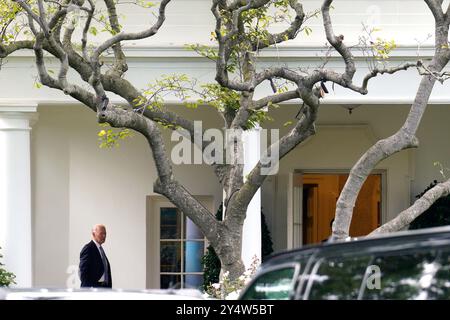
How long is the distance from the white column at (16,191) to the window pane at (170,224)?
3284 millimetres

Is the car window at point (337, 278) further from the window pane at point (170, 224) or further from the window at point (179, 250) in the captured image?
the window pane at point (170, 224)

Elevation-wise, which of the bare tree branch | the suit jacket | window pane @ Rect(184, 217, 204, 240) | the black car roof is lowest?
the black car roof

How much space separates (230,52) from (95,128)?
5734mm

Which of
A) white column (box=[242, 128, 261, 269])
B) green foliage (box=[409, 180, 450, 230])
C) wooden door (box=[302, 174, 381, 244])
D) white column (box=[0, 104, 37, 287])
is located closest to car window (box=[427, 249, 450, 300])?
white column (box=[242, 128, 261, 269])

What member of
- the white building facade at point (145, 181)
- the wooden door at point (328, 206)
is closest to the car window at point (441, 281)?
the white building facade at point (145, 181)

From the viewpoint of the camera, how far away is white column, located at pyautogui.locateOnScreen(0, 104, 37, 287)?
1451 cm

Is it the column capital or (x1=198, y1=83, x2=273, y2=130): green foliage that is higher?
the column capital

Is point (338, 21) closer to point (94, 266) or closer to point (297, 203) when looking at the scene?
point (297, 203)

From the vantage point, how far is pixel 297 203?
17078 mm

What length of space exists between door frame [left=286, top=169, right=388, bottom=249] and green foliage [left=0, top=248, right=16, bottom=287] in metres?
4.43

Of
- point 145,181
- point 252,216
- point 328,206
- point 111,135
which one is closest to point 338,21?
point 252,216

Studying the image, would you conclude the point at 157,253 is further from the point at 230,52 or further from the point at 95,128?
the point at 230,52

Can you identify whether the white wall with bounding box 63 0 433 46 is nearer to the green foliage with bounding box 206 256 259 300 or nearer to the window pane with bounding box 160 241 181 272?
the window pane with bounding box 160 241 181 272
